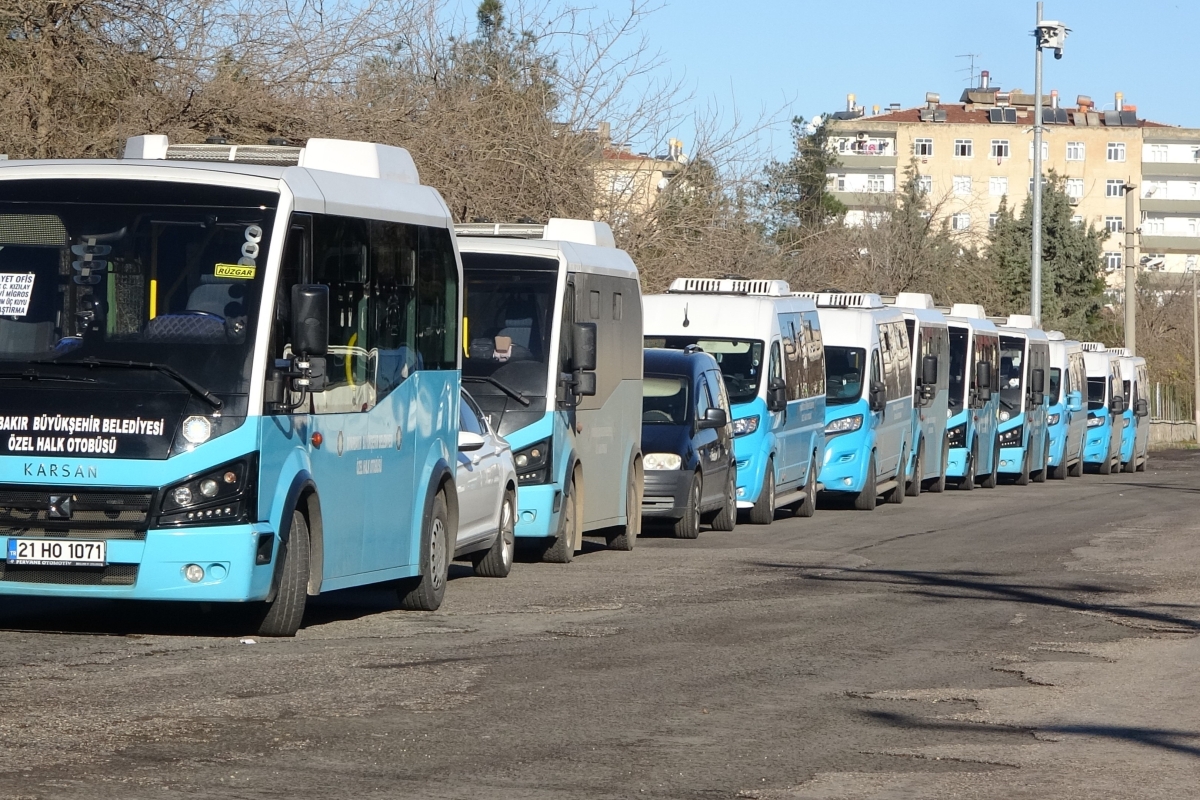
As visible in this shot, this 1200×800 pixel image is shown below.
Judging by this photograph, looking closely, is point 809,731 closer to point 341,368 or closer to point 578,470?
point 341,368

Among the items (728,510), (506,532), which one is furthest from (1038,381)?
(506,532)

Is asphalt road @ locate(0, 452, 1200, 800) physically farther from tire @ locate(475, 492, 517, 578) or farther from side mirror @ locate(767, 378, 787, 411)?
side mirror @ locate(767, 378, 787, 411)

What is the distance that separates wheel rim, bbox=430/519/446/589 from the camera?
40.9 ft

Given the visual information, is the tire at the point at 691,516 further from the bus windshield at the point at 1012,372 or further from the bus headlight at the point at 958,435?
the bus windshield at the point at 1012,372

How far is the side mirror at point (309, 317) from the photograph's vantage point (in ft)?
33.1

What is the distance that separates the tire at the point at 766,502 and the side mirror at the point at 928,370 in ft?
27.5

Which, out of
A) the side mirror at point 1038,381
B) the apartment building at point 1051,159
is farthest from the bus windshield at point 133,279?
the apartment building at point 1051,159

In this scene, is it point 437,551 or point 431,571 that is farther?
point 437,551

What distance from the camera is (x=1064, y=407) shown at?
43.6 m

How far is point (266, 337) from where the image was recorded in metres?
10.1

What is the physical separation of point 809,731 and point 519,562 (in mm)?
8571

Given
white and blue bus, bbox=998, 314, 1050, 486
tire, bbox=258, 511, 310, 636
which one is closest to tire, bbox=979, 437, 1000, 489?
white and blue bus, bbox=998, 314, 1050, 486

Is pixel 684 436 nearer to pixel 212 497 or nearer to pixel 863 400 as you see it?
pixel 863 400

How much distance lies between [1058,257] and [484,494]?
3077 inches
